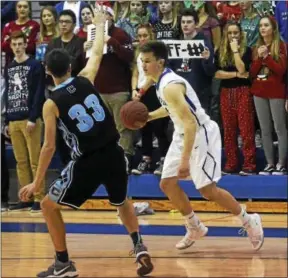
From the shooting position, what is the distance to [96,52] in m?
6.03

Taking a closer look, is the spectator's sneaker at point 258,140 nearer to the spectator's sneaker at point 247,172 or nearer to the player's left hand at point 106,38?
the spectator's sneaker at point 247,172

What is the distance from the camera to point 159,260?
6.03m

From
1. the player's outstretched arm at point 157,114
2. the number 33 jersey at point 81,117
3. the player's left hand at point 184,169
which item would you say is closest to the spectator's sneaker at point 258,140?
the player's outstretched arm at point 157,114

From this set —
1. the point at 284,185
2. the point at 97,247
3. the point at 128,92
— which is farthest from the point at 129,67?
the point at 97,247

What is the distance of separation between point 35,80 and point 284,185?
3.14 m

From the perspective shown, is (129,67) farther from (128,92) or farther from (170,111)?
(170,111)

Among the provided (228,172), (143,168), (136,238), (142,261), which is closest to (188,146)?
(136,238)

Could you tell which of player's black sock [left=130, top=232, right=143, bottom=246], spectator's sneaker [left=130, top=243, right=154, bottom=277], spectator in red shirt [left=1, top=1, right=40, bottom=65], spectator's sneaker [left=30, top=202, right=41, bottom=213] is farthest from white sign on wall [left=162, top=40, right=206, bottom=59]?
spectator's sneaker [left=130, top=243, right=154, bottom=277]

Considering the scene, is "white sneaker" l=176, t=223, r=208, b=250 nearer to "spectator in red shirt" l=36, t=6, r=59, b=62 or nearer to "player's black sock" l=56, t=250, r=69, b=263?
"player's black sock" l=56, t=250, r=69, b=263

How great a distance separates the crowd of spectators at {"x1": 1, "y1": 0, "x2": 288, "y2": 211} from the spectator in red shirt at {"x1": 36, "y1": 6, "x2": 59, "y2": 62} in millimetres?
12

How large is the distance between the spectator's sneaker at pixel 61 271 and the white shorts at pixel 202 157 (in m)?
1.25

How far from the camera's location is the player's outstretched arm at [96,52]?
5.86m

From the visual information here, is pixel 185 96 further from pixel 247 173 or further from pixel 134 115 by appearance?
pixel 247 173

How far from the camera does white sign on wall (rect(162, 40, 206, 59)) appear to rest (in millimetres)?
8656
